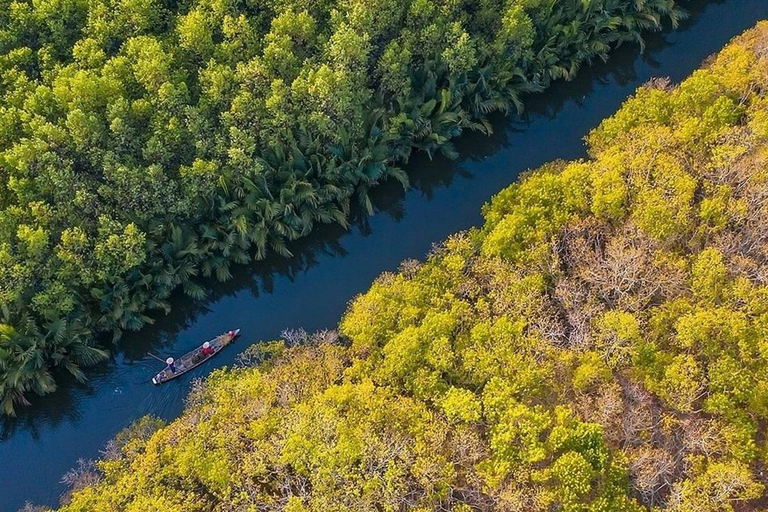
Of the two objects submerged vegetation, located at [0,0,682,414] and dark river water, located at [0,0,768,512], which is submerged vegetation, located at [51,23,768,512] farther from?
submerged vegetation, located at [0,0,682,414]

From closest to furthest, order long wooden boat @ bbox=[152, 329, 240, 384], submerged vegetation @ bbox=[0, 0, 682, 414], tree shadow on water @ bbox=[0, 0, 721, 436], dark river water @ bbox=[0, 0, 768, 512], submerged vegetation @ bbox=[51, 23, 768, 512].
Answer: submerged vegetation @ bbox=[51, 23, 768, 512] < submerged vegetation @ bbox=[0, 0, 682, 414] < dark river water @ bbox=[0, 0, 768, 512] < long wooden boat @ bbox=[152, 329, 240, 384] < tree shadow on water @ bbox=[0, 0, 721, 436]

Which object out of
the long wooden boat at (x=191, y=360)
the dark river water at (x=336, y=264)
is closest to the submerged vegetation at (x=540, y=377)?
the long wooden boat at (x=191, y=360)

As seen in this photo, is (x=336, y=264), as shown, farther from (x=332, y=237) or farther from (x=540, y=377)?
(x=540, y=377)

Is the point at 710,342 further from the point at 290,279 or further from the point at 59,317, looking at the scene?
the point at 59,317

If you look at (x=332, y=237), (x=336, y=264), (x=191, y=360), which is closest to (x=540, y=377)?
(x=336, y=264)

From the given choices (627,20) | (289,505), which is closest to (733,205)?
(627,20)

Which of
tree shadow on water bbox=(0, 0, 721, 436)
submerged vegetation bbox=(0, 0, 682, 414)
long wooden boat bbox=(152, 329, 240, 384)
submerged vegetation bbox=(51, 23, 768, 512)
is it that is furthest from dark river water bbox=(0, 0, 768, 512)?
submerged vegetation bbox=(51, 23, 768, 512)

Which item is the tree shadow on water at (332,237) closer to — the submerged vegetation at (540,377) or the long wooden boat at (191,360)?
the long wooden boat at (191,360)
